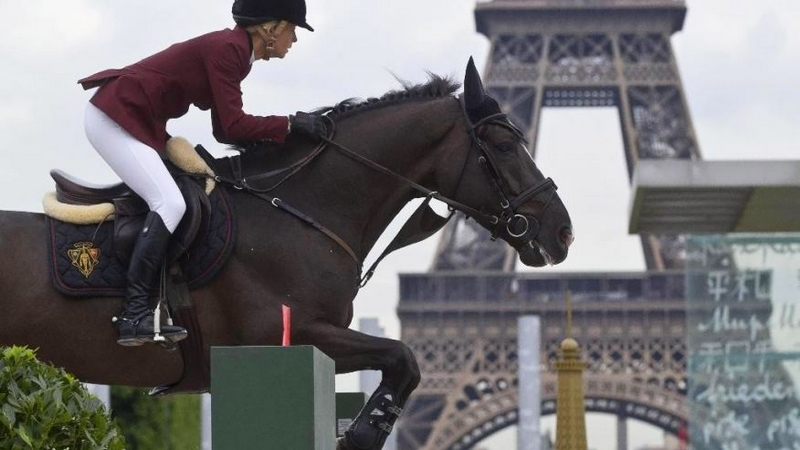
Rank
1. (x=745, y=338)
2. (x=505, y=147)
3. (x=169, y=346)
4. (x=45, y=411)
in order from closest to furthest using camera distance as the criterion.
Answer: (x=45, y=411)
(x=169, y=346)
(x=505, y=147)
(x=745, y=338)

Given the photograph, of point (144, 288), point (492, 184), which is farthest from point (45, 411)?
point (492, 184)

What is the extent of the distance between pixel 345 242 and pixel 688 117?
52.8 m

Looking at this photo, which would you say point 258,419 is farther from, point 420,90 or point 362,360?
point 420,90

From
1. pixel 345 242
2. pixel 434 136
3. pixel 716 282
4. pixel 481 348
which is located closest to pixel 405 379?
pixel 345 242

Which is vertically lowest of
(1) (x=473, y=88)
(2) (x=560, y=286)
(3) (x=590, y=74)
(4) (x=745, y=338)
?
(4) (x=745, y=338)

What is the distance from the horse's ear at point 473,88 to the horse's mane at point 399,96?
0.27m

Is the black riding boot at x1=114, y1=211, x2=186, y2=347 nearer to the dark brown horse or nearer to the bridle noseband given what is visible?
the dark brown horse

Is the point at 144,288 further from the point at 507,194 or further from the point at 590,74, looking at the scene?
the point at 590,74

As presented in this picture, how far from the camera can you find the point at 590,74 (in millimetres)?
62688

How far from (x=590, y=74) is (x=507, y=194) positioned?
5649 cm

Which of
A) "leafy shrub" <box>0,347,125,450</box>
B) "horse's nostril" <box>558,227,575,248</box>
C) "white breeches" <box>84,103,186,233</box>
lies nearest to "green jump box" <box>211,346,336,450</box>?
"leafy shrub" <box>0,347,125,450</box>

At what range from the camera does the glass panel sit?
2019 centimetres

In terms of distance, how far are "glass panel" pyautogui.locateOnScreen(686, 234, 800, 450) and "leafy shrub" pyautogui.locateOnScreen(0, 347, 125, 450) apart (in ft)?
51.4

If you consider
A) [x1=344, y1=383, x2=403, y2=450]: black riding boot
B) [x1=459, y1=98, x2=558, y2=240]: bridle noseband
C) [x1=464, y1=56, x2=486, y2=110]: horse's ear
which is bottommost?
[x1=344, y1=383, x2=403, y2=450]: black riding boot
